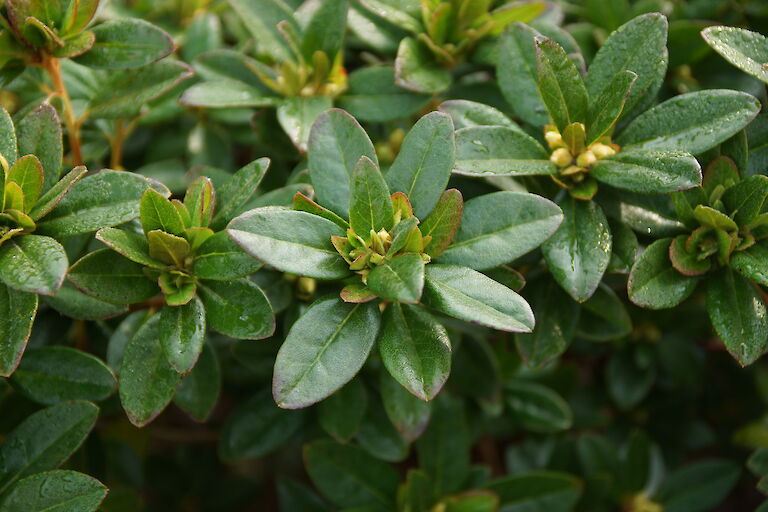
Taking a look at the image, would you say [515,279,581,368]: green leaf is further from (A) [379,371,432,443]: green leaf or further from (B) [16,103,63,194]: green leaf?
(B) [16,103,63,194]: green leaf

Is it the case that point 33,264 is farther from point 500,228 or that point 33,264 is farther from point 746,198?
point 746,198

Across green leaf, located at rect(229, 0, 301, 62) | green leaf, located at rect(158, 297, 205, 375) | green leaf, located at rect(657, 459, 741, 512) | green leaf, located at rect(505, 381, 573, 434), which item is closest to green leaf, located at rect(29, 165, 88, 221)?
green leaf, located at rect(158, 297, 205, 375)

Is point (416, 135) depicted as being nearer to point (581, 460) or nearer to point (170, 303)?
point (170, 303)

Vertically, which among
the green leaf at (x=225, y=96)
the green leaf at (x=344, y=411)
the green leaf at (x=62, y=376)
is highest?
the green leaf at (x=225, y=96)

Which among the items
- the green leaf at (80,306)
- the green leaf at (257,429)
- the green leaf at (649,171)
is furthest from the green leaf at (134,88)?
the green leaf at (649,171)

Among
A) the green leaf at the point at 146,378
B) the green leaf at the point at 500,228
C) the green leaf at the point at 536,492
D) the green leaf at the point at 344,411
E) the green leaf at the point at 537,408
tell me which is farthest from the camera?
the green leaf at the point at 537,408

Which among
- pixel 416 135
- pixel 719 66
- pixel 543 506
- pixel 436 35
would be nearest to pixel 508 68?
pixel 436 35

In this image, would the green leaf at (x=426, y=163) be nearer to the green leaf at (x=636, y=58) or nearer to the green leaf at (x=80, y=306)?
the green leaf at (x=636, y=58)
